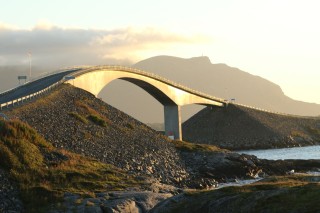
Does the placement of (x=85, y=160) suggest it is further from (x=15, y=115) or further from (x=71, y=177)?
(x=15, y=115)

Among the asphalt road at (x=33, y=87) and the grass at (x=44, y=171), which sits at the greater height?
the asphalt road at (x=33, y=87)

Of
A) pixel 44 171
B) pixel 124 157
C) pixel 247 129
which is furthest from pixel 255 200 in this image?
pixel 247 129

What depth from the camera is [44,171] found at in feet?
104

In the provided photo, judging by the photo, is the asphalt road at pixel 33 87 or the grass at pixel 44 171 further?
the asphalt road at pixel 33 87

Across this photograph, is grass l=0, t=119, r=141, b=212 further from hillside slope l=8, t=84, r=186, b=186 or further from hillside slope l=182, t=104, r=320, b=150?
hillside slope l=182, t=104, r=320, b=150

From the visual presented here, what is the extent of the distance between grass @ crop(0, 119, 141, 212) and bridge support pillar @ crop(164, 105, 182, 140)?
92.7 metres

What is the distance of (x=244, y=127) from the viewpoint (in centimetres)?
14350

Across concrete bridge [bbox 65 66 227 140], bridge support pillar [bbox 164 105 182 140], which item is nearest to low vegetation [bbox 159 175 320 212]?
concrete bridge [bbox 65 66 227 140]

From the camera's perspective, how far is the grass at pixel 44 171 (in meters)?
28.9

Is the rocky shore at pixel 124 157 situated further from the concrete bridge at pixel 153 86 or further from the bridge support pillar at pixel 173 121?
the bridge support pillar at pixel 173 121

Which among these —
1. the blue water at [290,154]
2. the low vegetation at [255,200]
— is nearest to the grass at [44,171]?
the low vegetation at [255,200]

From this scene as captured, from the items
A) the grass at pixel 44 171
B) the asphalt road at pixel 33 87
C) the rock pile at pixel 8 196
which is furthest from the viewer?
the asphalt road at pixel 33 87

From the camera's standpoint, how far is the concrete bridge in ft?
307

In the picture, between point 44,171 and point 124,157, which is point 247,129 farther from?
point 44,171
